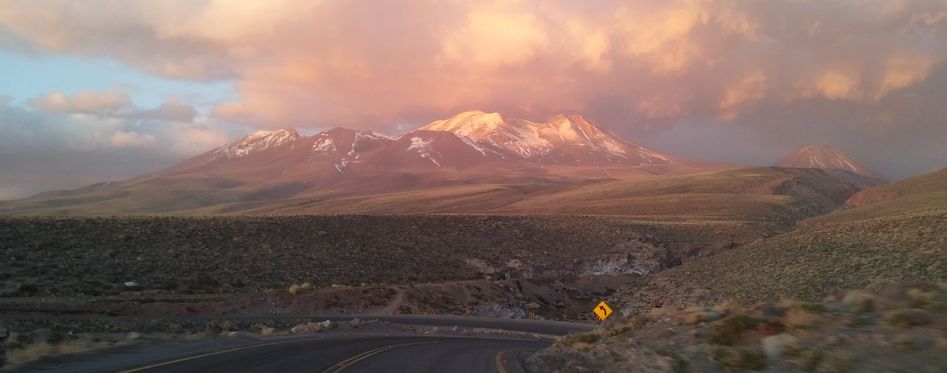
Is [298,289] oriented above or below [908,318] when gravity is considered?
below

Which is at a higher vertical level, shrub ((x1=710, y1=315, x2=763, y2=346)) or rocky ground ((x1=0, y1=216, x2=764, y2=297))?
shrub ((x1=710, y1=315, x2=763, y2=346))

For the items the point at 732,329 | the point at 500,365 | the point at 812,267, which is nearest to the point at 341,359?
the point at 500,365

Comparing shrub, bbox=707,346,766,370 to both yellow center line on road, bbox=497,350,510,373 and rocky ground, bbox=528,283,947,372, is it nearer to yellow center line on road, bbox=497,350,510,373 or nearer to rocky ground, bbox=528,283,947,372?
rocky ground, bbox=528,283,947,372

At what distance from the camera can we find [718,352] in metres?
10.5

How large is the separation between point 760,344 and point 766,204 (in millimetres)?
126267

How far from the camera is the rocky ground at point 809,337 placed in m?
8.14

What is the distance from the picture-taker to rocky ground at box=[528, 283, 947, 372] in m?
8.14

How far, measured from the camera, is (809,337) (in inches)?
371

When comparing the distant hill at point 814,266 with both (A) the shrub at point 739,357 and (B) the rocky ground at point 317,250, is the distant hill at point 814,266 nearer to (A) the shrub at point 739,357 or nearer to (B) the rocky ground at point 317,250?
(B) the rocky ground at point 317,250

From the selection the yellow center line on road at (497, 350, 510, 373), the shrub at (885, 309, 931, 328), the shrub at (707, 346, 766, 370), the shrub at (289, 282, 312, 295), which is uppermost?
the shrub at (885, 309, 931, 328)

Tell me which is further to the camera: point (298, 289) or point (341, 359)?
point (298, 289)

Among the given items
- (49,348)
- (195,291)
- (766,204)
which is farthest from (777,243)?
(766,204)

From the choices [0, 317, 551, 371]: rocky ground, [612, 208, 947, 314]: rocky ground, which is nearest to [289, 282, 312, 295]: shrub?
[0, 317, 551, 371]: rocky ground

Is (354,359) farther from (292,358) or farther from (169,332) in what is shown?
(169,332)
